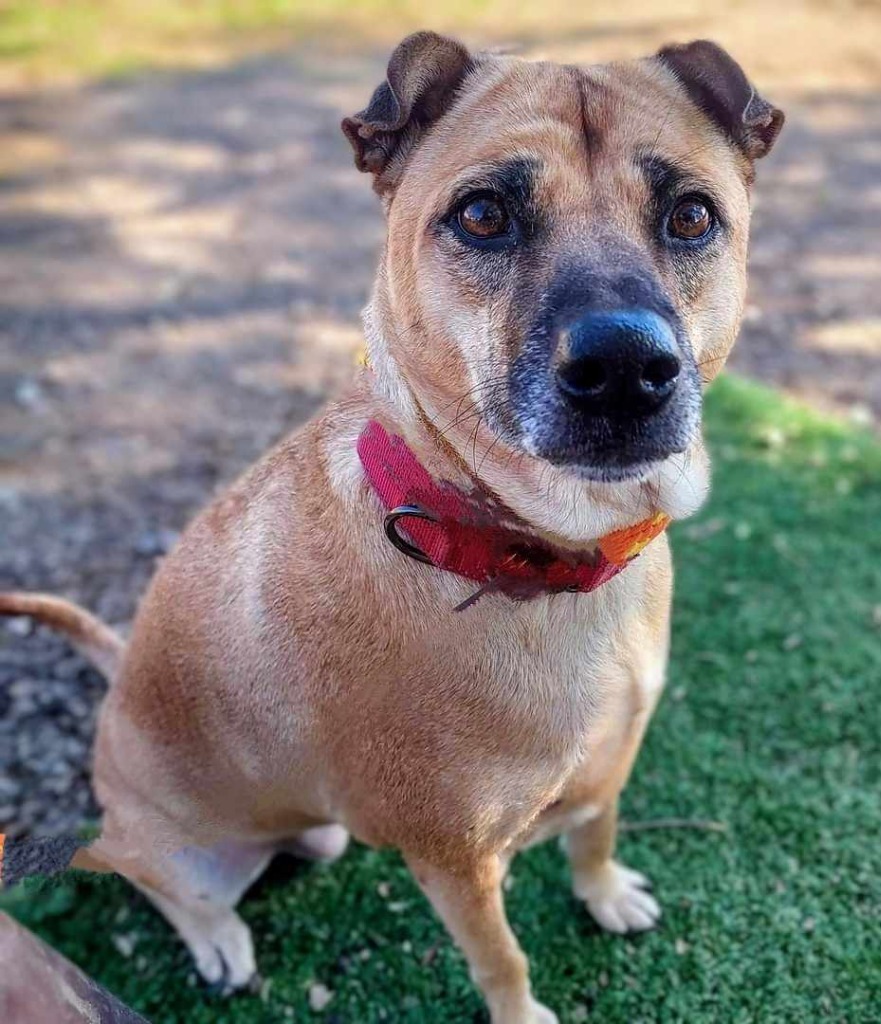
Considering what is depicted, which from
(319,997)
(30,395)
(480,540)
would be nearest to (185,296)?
(30,395)

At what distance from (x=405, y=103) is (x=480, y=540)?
96 centimetres

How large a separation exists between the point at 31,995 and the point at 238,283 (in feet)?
19.7

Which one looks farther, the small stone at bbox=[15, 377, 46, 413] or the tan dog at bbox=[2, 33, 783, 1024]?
the small stone at bbox=[15, 377, 46, 413]

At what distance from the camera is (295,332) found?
20.9 ft

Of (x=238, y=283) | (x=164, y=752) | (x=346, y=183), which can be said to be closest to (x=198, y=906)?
(x=164, y=752)

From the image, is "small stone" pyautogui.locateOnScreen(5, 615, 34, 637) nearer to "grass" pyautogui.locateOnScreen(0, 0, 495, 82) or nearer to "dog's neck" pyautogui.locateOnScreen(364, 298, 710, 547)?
"dog's neck" pyautogui.locateOnScreen(364, 298, 710, 547)

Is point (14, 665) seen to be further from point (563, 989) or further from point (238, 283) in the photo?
point (238, 283)

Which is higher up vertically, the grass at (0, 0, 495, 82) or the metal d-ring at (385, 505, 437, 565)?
the metal d-ring at (385, 505, 437, 565)

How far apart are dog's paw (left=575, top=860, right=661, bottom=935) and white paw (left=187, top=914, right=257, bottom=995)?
104 centimetres

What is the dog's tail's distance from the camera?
2.93 metres

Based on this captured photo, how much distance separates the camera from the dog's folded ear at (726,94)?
2059mm

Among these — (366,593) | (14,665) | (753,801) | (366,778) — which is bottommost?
(14,665)

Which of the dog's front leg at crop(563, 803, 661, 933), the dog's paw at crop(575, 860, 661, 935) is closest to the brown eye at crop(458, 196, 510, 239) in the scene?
the dog's front leg at crop(563, 803, 661, 933)

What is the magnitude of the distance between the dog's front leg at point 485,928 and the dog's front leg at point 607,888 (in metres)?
0.41
